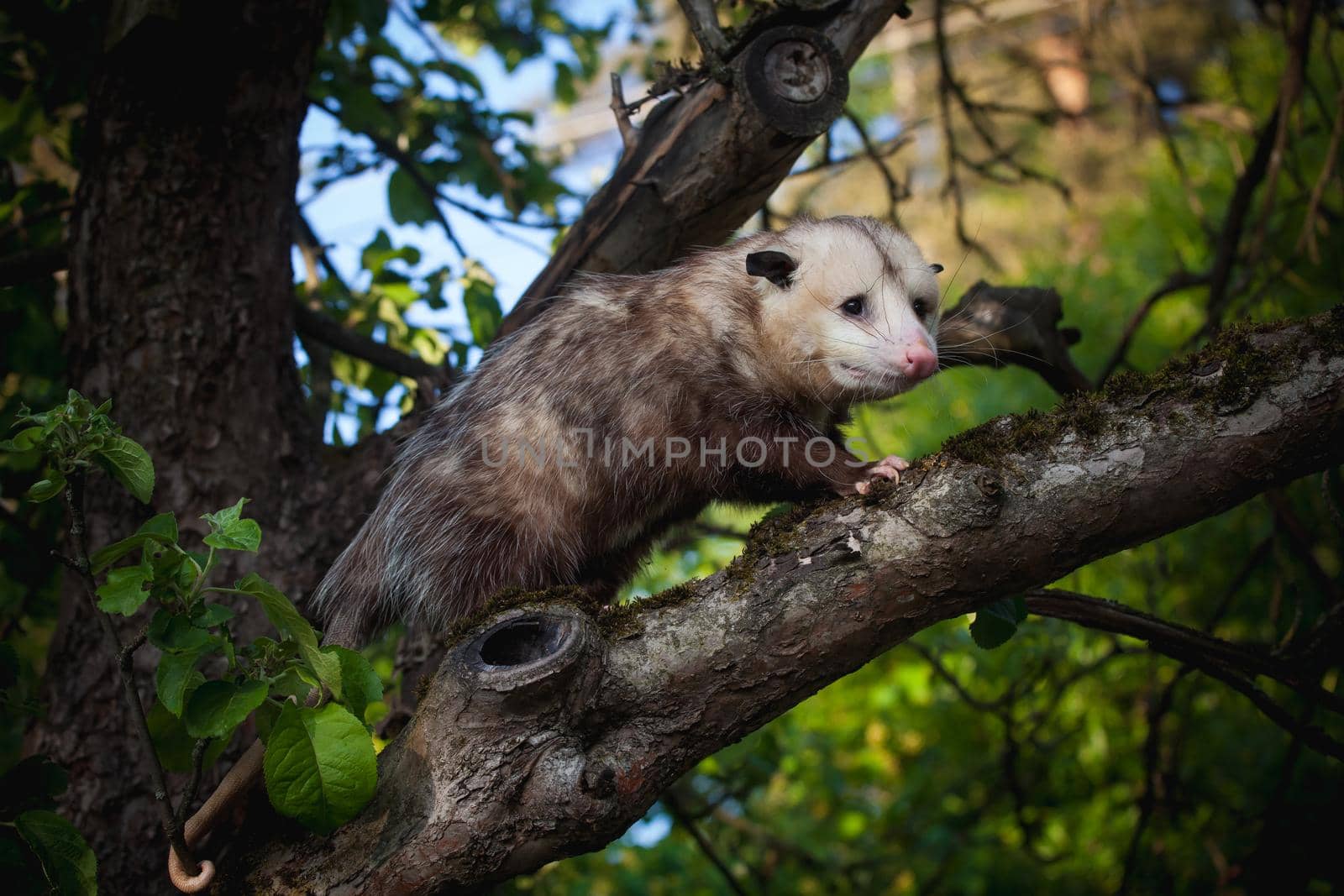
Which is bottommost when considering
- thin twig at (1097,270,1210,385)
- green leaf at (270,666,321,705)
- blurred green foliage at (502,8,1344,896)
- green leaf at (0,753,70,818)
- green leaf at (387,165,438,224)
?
blurred green foliage at (502,8,1344,896)

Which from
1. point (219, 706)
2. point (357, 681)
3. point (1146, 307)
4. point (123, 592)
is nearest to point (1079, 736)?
point (1146, 307)

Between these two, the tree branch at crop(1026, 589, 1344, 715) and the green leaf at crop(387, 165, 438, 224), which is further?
the green leaf at crop(387, 165, 438, 224)

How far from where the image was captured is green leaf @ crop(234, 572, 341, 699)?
1194 mm

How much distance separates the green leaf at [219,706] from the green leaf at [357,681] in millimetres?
99

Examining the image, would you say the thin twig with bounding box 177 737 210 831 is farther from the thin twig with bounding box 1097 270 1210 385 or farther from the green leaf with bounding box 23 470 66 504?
the thin twig with bounding box 1097 270 1210 385

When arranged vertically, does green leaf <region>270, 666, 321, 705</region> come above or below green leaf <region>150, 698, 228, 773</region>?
above

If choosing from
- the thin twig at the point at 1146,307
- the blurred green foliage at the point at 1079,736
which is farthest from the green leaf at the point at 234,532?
the thin twig at the point at 1146,307

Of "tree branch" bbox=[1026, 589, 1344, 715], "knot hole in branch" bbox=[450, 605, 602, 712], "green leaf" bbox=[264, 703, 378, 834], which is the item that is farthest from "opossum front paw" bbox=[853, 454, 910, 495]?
"green leaf" bbox=[264, 703, 378, 834]

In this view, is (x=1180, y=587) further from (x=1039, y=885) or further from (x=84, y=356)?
(x=84, y=356)

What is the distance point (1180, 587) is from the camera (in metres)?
4.11

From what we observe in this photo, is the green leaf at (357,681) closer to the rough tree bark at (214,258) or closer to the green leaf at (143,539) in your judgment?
the green leaf at (143,539)

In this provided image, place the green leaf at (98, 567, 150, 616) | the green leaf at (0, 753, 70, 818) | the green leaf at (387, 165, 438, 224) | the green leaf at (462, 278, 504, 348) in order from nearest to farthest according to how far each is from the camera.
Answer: the green leaf at (98, 567, 150, 616) → the green leaf at (0, 753, 70, 818) → the green leaf at (462, 278, 504, 348) → the green leaf at (387, 165, 438, 224)

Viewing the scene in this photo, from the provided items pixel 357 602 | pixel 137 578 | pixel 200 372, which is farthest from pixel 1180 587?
pixel 137 578

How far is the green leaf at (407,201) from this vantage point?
257 centimetres
